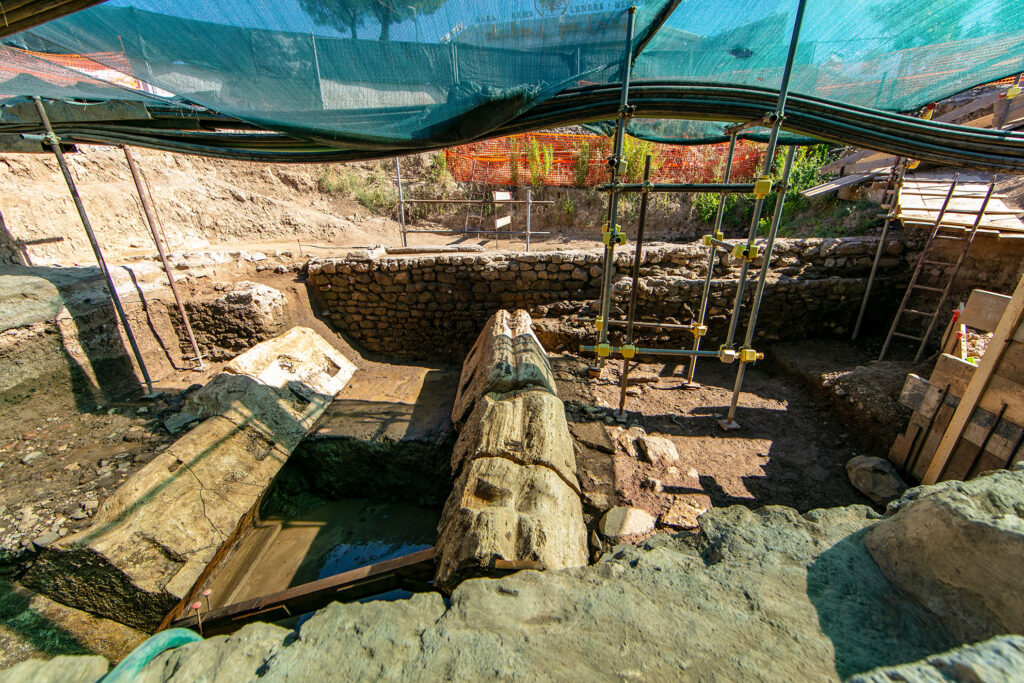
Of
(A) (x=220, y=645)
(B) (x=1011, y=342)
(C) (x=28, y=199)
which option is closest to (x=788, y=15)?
(B) (x=1011, y=342)

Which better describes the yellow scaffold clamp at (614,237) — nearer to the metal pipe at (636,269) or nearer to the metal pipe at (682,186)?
the metal pipe at (636,269)

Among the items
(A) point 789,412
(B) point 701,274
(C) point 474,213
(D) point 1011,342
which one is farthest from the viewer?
(C) point 474,213

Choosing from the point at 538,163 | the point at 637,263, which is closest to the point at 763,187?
the point at 637,263

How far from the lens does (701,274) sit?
540 centimetres

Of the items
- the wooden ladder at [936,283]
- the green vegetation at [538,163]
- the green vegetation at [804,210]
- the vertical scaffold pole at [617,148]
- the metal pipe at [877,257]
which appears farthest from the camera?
the green vegetation at [538,163]

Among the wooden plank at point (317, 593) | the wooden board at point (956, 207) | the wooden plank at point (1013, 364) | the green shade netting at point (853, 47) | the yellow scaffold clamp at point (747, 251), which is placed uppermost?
the green shade netting at point (853, 47)

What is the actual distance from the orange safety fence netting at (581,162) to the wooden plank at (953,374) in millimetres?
8058

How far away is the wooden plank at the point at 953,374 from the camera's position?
2879 millimetres

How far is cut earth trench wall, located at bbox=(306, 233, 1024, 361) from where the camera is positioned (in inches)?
206

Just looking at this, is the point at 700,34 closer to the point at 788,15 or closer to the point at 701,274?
the point at 788,15

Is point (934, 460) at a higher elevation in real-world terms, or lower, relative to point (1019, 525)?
lower

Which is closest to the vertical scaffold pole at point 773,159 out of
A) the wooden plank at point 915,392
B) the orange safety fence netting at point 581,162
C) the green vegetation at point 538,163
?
the wooden plank at point 915,392

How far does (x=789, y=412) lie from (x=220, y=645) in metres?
4.90

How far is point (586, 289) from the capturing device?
5.62m
